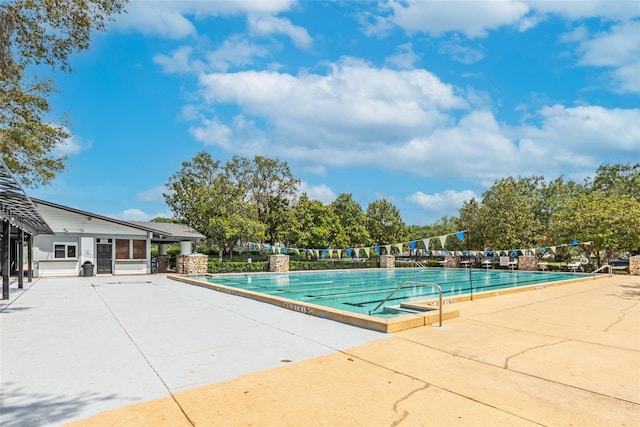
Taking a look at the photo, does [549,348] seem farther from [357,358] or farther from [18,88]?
[18,88]

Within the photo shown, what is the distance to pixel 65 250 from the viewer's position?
19.8 meters

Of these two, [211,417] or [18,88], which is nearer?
[211,417]

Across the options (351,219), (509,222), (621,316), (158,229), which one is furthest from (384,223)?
(621,316)

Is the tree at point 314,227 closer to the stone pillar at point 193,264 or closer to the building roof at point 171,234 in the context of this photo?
the building roof at point 171,234

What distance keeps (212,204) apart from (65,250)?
844cm

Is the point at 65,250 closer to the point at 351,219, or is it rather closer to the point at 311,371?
the point at 311,371

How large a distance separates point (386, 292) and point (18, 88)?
48.6 feet

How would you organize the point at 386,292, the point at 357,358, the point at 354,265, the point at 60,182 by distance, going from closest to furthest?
the point at 357,358 < the point at 386,292 < the point at 60,182 < the point at 354,265

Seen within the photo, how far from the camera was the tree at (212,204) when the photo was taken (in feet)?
80.1

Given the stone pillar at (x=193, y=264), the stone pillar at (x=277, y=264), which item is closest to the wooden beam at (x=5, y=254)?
the stone pillar at (x=193, y=264)

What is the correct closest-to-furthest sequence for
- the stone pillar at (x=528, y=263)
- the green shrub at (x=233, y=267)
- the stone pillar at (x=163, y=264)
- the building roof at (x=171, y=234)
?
the green shrub at (x=233, y=267)
the building roof at (x=171, y=234)
the stone pillar at (x=163, y=264)
the stone pillar at (x=528, y=263)

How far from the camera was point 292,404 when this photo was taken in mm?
3492

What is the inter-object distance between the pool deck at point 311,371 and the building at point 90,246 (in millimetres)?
13213

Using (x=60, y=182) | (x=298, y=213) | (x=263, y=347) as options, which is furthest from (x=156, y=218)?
(x=263, y=347)
